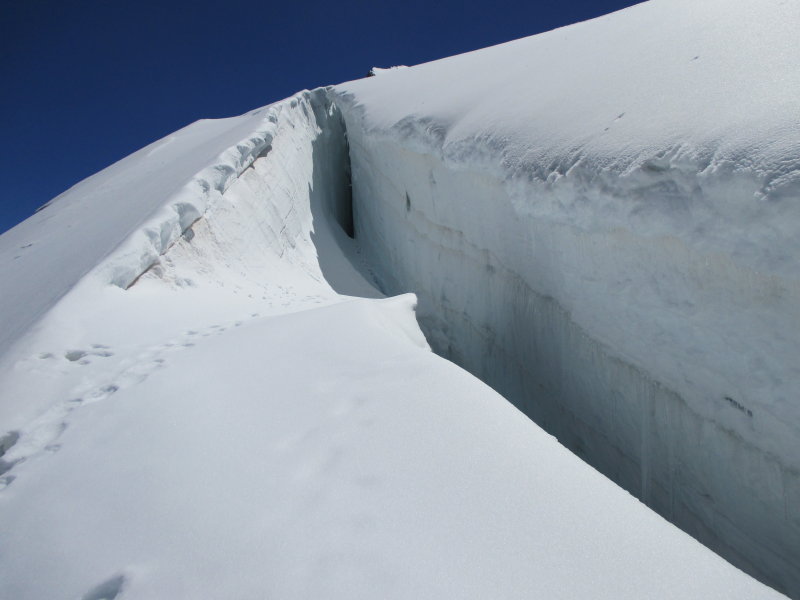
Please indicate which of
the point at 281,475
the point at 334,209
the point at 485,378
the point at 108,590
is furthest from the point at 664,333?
the point at 334,209

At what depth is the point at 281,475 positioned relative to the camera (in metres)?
1.38

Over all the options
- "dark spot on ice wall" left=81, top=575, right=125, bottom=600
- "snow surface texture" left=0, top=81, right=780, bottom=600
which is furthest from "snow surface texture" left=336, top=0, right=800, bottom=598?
"dark spot on ice wall" left=81, top=575, right=125, bottom=600

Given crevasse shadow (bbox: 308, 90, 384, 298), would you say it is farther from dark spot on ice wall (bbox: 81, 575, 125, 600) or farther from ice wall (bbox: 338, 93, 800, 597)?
dark spot on ice wall (bbox: 81, 575, 125, 600)

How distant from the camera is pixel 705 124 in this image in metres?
2.00

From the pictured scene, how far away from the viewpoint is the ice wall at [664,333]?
1.82 meters

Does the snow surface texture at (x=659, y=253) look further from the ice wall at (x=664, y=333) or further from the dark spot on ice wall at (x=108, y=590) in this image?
the dark spot on ice wall at (x=108, y=590)

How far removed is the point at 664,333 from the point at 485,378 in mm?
2010

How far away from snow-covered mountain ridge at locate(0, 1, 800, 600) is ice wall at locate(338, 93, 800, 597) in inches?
0.5

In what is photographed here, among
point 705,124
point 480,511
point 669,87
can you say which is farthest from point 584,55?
point 480,511

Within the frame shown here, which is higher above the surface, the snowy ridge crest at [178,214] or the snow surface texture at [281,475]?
the snowy ridge crest at [178,214]

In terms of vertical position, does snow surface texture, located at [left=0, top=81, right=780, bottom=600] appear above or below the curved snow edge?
below

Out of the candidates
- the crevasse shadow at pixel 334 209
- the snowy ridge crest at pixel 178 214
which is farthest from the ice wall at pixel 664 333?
the crevasse shadow at pixel 334 209

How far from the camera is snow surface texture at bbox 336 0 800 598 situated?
1814mm

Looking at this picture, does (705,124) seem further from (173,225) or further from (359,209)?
(359,209)
